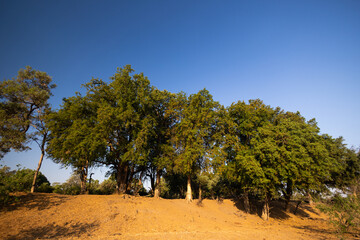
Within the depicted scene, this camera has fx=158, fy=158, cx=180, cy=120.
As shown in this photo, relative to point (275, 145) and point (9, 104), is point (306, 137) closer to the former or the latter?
point (275, 145)

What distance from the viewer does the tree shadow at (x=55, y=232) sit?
8398 millimetres

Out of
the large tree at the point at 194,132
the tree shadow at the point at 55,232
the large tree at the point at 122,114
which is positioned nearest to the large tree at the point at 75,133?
the large tree at the point at 122,114

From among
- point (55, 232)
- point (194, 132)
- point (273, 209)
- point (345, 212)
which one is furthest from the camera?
point (273, 209)

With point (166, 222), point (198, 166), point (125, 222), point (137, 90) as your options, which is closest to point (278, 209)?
point (198, 166)

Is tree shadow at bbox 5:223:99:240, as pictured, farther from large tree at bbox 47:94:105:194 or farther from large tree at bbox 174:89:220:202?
large tree at bbox 174:89:220:202

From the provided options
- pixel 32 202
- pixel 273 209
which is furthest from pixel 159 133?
pixel 273 209

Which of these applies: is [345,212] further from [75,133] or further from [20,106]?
[20,106]

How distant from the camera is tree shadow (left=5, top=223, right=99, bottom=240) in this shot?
840 cm

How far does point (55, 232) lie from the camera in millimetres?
9109

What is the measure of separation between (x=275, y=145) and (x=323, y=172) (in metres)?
6.49

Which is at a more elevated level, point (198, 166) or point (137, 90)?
point (137, 90)

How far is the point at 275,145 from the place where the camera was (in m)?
18.3

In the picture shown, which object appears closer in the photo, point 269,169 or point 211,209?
point 269,169

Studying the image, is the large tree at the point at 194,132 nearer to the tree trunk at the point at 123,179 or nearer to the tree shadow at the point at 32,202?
the tree trunk at the point at 123,179
